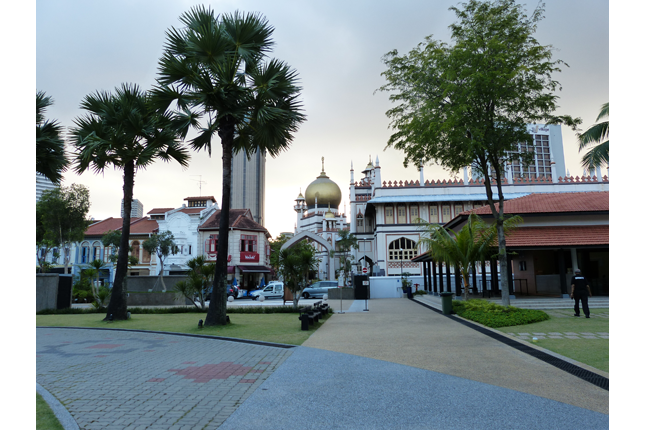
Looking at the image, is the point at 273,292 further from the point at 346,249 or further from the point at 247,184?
the point at 247,184

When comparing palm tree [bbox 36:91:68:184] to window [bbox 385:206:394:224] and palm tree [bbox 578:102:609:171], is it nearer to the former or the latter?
palm tree [bbox 578:102:609:171]

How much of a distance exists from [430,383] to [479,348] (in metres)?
3.72

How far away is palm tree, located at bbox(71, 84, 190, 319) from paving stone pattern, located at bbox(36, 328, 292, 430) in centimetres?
674

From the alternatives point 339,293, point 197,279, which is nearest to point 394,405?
point 197,279

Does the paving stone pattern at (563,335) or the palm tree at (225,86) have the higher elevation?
the palm tree at (225,86)

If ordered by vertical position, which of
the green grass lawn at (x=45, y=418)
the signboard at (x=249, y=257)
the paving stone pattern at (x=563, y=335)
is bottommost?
the paving stone pattern at (x=563, y=335)

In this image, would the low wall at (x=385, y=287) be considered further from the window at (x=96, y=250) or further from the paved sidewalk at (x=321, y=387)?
the window at (x=96, y=250)

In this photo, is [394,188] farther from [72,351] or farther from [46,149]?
[72,351]

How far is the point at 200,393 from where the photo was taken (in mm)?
6195

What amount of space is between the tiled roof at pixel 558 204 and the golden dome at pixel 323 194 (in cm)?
6328

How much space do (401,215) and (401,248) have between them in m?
4.29

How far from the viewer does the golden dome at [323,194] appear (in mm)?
92188

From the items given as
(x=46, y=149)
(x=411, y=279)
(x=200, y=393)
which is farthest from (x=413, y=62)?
(x=411, y=279)

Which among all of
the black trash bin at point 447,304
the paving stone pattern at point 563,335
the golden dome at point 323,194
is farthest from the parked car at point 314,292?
the golden dome at point 323,194
